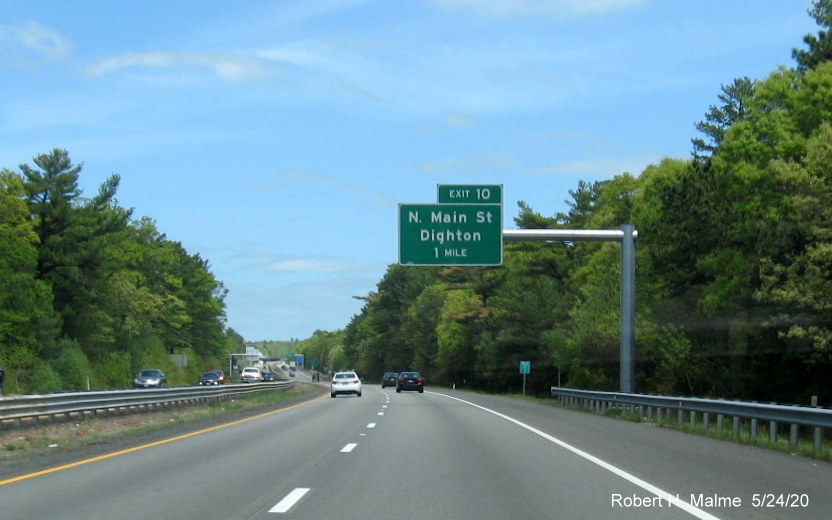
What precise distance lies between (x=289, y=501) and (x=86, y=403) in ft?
53.3

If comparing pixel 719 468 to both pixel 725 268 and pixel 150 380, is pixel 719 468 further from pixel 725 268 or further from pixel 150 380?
pixel 150 380

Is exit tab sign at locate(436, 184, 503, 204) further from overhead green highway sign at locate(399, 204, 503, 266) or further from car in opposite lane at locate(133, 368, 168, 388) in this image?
car in opposite lane at locate(133, 368, 168, 388)

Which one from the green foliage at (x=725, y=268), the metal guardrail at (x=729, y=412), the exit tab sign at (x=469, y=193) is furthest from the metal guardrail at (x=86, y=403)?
the green foliage at (x=725, y=268)

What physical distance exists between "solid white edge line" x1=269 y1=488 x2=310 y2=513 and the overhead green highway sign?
71.0ft

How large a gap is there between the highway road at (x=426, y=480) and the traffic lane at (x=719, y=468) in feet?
0.09

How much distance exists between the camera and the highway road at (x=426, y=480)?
9.83 m

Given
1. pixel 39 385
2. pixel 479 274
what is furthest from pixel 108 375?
pixel 479 274

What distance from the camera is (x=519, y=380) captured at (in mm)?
84562

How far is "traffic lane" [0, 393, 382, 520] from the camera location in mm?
9852

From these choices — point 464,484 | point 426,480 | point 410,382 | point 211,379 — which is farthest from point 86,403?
point 211,379

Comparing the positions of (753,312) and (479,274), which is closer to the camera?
(753,312)

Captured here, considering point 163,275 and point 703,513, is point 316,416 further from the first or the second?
point 163,275

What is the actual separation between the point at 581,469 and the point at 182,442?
29.1 ft

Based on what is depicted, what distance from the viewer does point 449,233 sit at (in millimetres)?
32969
